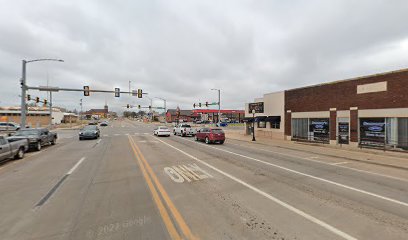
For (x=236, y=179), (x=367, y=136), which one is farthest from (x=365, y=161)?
(x=236, y=179)

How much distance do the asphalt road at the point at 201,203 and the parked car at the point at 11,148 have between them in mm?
2271

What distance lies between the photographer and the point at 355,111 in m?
20.7

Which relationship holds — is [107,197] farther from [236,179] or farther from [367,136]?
[367,136]

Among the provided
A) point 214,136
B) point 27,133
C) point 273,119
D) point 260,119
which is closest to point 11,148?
point 27,133

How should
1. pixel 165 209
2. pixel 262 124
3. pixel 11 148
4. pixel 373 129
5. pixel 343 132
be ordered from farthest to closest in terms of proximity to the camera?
pixel 262 124 < pixel 343 132 < pixel 373 129 < pixel 11 148 < pixel 165 209

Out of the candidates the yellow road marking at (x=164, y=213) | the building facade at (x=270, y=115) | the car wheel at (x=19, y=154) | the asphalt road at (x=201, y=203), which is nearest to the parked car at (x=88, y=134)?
the car wheel at (x=19, y=154)

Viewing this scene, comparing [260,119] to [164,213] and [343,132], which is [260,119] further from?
[164,213]

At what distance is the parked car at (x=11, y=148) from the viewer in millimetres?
12340

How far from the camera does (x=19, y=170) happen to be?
10.9 metres

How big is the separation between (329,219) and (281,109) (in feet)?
83.9

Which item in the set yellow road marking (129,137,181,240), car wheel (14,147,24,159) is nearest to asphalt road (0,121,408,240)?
yellow road marking (129,137,181,240)

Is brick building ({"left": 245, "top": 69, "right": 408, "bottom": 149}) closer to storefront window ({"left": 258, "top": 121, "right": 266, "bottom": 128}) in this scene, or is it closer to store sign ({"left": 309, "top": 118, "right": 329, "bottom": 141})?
store sign ({"left": 309, "top": 118, "right": 329, "bottom": 141})

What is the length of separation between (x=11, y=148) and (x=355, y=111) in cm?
2423

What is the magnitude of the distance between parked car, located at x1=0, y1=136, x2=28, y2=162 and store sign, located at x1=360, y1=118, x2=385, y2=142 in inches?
956
